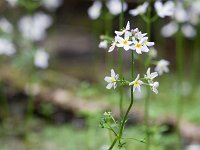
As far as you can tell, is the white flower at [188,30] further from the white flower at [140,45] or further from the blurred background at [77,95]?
the white flower at [140,45]

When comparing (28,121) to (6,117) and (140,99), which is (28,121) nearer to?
(6,117)

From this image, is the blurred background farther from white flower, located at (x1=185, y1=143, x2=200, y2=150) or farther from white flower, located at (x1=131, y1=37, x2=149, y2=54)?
white flower, located at (x1=131, y1=37, x2=149, y2=54)

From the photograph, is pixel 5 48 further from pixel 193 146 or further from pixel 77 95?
pixel 193 146

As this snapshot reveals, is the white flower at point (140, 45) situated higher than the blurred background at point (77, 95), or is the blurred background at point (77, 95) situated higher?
the blurred background at point (77, 95)

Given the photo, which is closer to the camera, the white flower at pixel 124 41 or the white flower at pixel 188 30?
the white flower at pixel 124 41

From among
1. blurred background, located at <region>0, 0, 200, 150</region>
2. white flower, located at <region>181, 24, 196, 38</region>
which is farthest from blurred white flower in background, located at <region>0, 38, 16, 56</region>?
white flower, located at <region>181, 24, 196, 38</region>

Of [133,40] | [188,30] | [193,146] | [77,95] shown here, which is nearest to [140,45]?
[133,40]

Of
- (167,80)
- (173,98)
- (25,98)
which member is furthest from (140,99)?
(25,98)

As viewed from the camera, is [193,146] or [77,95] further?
[77,95]

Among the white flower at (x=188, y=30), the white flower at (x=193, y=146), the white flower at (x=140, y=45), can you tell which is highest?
the white flower at (x=188, y=30)

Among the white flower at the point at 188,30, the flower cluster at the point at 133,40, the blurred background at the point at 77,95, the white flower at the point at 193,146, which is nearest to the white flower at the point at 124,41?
Result: the flower cluster at the point at 133,40

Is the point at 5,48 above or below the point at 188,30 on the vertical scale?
below
